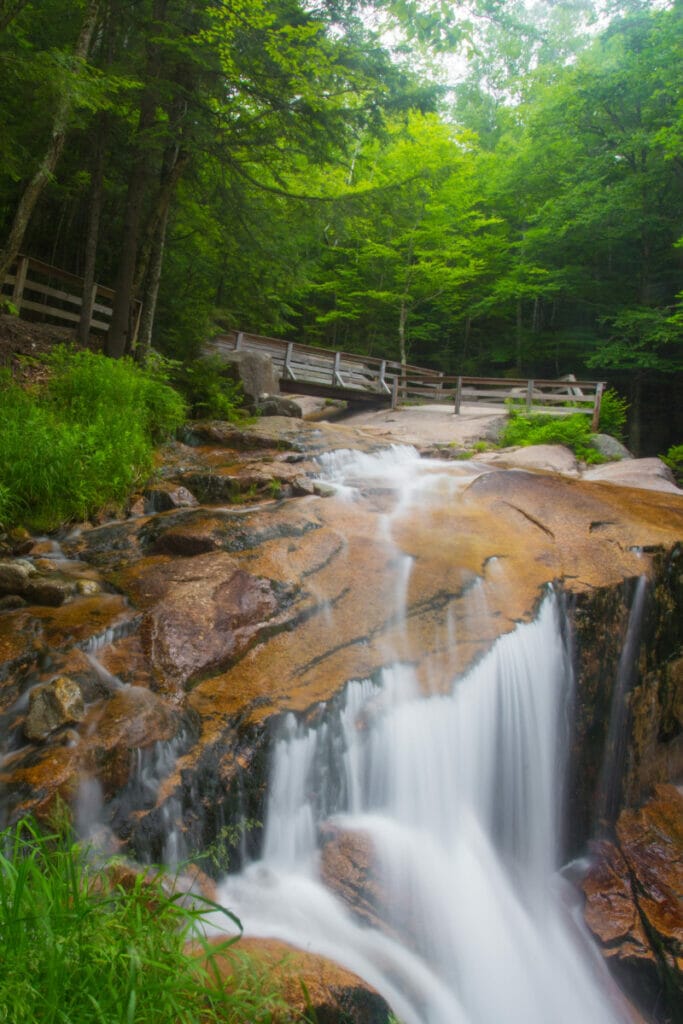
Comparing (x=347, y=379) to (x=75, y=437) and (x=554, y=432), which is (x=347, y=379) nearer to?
(x=554, y=432)

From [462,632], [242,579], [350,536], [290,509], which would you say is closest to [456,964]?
[462,632]

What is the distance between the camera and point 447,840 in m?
3.96

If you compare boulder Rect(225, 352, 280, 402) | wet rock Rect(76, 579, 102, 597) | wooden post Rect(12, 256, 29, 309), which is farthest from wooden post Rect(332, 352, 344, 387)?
wet rock Rect(76, 579, 102, 597)

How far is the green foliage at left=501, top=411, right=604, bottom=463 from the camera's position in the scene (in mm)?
12734

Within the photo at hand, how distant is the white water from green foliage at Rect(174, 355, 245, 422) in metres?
8.65

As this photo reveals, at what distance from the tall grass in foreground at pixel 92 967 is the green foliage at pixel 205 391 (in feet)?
35.5

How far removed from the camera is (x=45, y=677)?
3.49 metres

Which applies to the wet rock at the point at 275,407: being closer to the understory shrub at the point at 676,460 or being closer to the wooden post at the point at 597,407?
the wooden post at the point at 597,407

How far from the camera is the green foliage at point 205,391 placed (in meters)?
12.3

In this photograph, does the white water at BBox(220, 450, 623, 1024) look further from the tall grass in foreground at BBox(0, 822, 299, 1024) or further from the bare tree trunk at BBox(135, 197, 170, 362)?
the bare tree trunk at BBox(135, 197, 170, 362)

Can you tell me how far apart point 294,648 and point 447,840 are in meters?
1.65

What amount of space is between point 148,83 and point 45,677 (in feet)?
34.2

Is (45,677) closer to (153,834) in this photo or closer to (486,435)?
(153,834)

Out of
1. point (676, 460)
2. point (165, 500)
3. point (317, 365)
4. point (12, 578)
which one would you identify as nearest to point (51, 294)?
point (165, 500)
